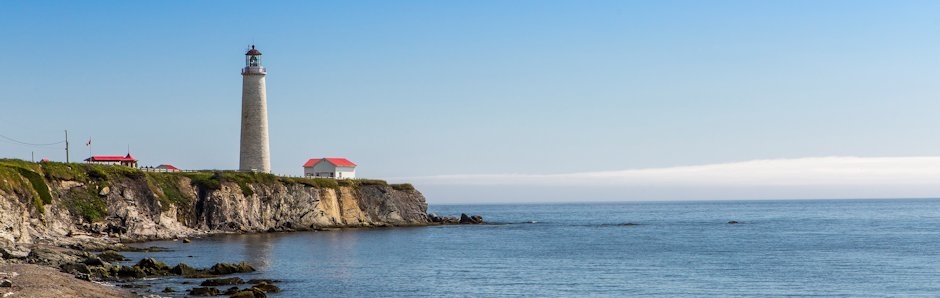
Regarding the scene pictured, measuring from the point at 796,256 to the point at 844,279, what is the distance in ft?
52.0

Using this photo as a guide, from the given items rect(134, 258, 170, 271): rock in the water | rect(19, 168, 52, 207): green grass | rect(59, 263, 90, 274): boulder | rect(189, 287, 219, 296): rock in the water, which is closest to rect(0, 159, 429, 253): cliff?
rect(19, 168, 52, 207): green grass

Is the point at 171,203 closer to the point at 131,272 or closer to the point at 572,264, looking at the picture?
the point at 131,272

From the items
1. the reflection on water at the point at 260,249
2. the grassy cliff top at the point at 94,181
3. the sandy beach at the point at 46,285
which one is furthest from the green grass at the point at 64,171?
the sandy beach at the point at 46,285

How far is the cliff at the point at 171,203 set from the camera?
6222 cm

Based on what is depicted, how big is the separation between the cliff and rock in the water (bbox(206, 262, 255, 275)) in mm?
10962

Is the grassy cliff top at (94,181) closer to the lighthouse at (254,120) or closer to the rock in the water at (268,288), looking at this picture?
the lighthouse at (254,120)

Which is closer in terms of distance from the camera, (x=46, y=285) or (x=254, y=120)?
(x=46, y=285)

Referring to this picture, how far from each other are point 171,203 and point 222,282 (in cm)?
3993

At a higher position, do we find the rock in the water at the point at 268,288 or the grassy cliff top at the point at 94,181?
the grassy cliff top at the point at 94,181

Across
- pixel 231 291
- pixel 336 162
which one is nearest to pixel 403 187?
pixel 336 162

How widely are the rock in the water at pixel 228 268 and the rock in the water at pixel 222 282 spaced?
2.76 m

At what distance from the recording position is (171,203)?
263 ft

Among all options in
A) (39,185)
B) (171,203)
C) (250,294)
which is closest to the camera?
(250,294)

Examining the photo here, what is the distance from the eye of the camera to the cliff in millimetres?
62219
